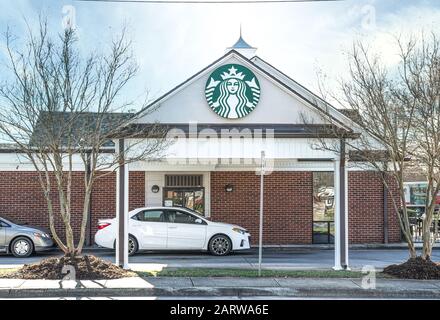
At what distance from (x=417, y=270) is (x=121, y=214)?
22.1 feet

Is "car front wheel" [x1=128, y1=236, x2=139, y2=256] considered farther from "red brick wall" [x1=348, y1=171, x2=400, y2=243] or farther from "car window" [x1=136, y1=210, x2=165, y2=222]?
"red brick wall" [x1=348, y1=171, x2=400, y2=243]

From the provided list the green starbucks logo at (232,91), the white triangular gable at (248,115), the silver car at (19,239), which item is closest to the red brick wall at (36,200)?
the silver car at (19,239)

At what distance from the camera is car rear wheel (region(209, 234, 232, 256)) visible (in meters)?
15.8

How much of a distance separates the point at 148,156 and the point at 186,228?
3.79 m

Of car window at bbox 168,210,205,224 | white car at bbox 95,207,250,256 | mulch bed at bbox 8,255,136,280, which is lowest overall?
mulch bed at bbox 8,255,136,280

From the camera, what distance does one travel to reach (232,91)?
13.6 meters

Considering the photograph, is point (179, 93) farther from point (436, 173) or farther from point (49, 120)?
point (436, 173)

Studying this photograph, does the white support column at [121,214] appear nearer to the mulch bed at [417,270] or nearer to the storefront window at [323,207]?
the mulch bed at [417,270]

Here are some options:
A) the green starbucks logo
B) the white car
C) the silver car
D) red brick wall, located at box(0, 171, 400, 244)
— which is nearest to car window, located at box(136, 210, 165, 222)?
the white car

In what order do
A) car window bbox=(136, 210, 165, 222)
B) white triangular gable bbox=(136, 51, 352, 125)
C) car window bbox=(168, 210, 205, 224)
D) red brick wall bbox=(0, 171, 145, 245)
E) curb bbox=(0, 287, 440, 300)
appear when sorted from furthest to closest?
red brick wall bbox=(0, 171, 145, 245) → car window bbox=(168, 210, 205, 224) → car window bbox=(136, 210, 165, 222) → white triangular gable bbox=(136, 51, 352, 125) → curb bbox=(0, 287, 440, 300)

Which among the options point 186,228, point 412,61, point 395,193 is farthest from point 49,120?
point 395,193

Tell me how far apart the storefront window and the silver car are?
9246mm

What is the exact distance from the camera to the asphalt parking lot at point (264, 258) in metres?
13.6

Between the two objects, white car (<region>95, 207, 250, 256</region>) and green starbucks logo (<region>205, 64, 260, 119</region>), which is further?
white car (<region>95, 207, 250, 256</region>)
